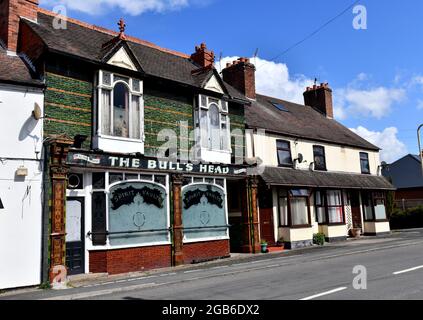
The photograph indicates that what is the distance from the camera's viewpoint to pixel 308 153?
79.9 ft

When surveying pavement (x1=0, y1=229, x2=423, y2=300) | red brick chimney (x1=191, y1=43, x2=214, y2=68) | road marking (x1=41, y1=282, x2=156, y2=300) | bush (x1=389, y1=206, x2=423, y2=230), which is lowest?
road marking (x1=41, y1=282, x2=156, y2=300)

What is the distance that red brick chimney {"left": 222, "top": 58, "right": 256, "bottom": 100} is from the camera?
23859mm

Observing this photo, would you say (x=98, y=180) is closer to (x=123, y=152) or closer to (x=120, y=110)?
(x=123, y=152)

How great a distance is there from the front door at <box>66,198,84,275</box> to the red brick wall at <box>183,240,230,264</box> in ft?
13.8

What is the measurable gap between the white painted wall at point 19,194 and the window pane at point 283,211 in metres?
12.6

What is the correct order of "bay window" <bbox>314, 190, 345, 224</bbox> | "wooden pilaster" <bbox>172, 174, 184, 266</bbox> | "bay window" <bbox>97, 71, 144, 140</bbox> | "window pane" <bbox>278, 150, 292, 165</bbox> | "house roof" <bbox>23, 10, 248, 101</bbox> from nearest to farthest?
"house roof" <bbox>23, 10, 248, 101</bbox>
"bay window" <bbox>97, 71, 144, 140</bbox>
"wooden pilaster" <bbox>172, 174, 184, 266</bbox>
"window pane" <bbox>278, 150, 292, 165</bbox>
"bay window" <bbox>314, 190, 345, 224</bbox>

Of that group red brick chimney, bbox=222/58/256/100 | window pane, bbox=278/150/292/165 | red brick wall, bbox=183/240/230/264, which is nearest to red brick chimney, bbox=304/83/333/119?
red brick chimney, bbox=222/58/256/100

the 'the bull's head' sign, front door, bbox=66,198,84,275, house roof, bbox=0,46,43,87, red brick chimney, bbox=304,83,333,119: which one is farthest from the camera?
red brick chimney, bbox=304,83,333,119

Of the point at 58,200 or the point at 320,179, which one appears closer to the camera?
the point at 58,200

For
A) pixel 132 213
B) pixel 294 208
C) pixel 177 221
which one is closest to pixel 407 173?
pixel 294 208

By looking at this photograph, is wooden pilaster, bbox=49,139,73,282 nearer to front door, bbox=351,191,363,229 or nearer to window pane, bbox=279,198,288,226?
window pane, bbox=279,198,288,226

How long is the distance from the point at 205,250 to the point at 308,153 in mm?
10017

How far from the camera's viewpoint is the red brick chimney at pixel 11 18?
47.0 feet
